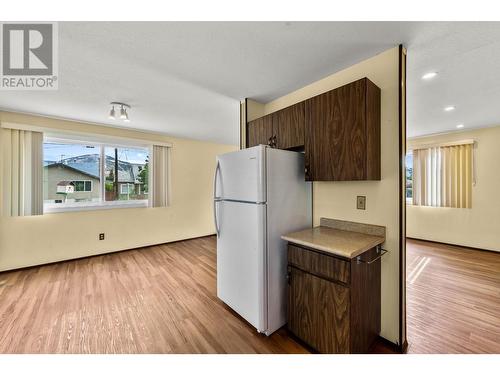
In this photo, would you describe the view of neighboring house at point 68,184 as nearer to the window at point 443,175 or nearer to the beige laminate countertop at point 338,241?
the beige laminate countertop at point 338,241

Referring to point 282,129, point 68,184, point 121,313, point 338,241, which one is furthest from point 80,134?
point 338,241

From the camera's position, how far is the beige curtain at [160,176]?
4.29 meters

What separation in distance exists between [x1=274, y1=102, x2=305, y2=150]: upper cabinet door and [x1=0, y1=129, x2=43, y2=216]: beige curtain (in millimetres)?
3635

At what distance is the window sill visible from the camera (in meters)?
3.32

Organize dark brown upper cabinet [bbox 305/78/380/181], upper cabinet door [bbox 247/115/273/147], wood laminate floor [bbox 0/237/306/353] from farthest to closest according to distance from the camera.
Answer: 1. upper cabinet door [bbox 247/115/273/147]
2. wood laminate floor [bbox 0/237/306/353]
3. dark brown upper cabinet [bbox 305/78/380/181]

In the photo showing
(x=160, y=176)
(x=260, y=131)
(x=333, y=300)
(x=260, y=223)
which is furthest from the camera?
(x=160, y=176)

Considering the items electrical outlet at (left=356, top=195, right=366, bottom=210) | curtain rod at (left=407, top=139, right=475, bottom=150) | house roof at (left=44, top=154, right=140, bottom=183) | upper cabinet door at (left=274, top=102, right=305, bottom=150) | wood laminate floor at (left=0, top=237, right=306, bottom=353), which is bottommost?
wood laminate floor at (left=0, top=237, right=306, bottom=353)

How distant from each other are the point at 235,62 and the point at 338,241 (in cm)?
170

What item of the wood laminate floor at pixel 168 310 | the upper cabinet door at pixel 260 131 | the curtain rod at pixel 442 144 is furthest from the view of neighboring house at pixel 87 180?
the curtain rod at pixel 442 144

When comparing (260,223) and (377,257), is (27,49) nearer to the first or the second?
(260,223)

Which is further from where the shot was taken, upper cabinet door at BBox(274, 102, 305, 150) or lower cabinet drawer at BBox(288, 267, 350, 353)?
upper cabinet door at BBox(274, 102, 305, 150)

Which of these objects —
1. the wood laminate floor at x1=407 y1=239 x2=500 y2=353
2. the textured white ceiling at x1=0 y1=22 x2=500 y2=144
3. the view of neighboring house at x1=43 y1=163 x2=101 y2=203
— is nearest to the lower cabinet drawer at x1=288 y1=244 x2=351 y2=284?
the wood laminate floor at x1=407 y1=239 x2=500 y2=353

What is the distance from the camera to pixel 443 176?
4.26 metres

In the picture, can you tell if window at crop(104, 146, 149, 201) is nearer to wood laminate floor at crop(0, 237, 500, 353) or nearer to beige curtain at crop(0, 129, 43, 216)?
beige curtain at crop(0, 129, 43, 216)
